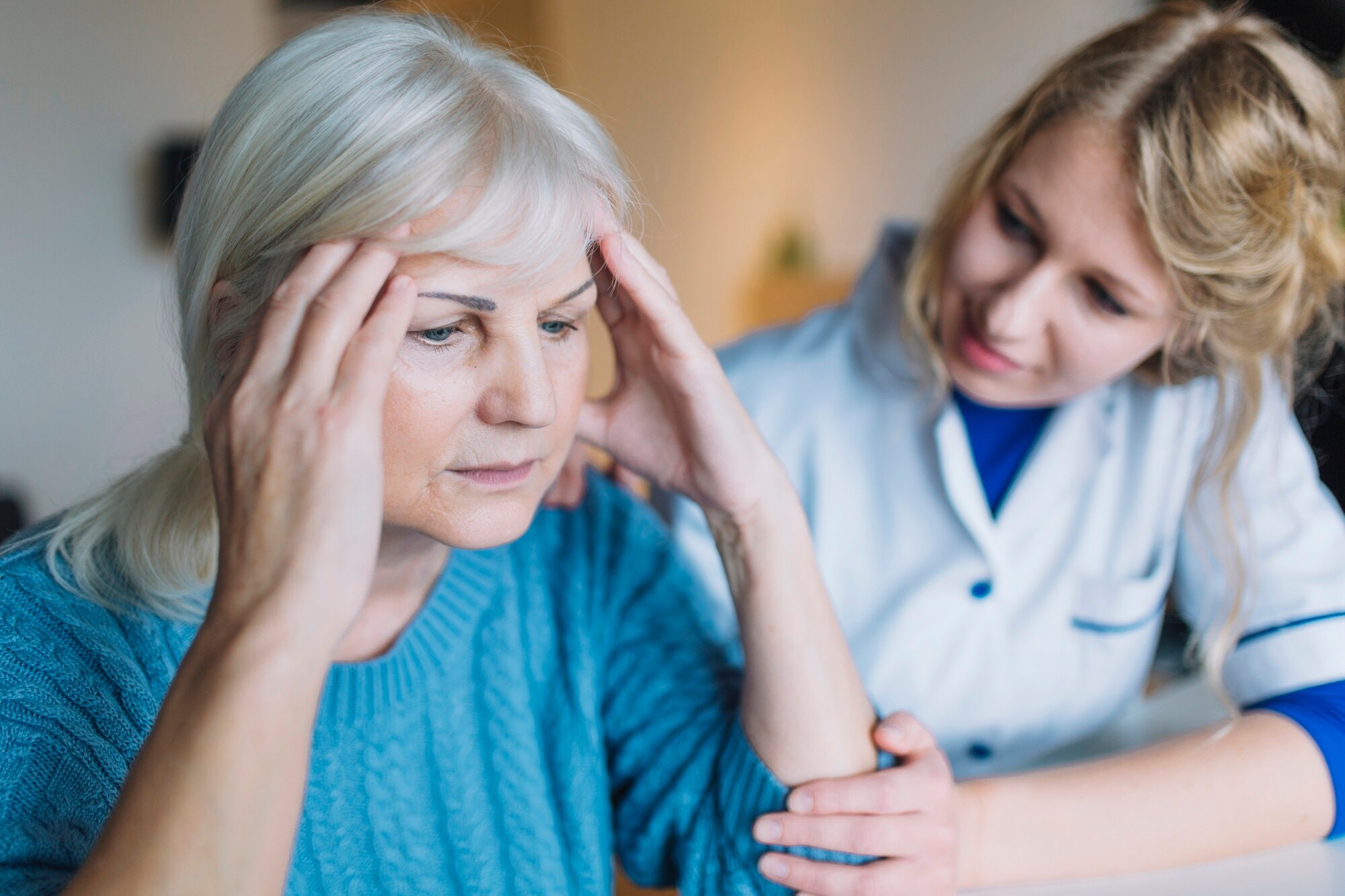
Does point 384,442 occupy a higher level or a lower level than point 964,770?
higher

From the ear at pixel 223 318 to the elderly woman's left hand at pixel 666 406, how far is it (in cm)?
29

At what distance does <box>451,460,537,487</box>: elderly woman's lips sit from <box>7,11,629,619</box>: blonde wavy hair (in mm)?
164

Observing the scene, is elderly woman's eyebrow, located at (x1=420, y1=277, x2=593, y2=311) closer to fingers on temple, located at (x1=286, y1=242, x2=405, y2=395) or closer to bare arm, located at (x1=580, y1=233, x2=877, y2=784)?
fingers on temple, located at (x1=286, y1=242, x2=405, y2=395)

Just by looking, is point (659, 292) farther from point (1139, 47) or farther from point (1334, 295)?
point (1334, 295)

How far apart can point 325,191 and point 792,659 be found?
56cm

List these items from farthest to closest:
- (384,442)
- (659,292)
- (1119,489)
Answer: (1119,489) → (659,292) → (384,442)

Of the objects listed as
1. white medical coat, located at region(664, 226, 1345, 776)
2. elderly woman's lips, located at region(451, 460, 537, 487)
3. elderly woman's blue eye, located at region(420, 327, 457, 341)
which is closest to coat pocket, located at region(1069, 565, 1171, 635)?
white medical coat, located at region(664, 226, 1345, 776)

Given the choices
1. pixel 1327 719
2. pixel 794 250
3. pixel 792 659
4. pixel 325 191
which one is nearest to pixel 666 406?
pixel 792 659

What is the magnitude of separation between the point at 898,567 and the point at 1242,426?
0.44m

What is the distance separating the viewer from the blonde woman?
0.96 metres

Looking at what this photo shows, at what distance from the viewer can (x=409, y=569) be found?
3.11 ft

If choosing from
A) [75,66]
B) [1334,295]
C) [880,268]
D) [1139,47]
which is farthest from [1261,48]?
[75,66]

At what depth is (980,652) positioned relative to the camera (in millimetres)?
1253

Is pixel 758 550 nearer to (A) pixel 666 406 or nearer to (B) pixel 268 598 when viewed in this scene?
(A) pixel 666 406
